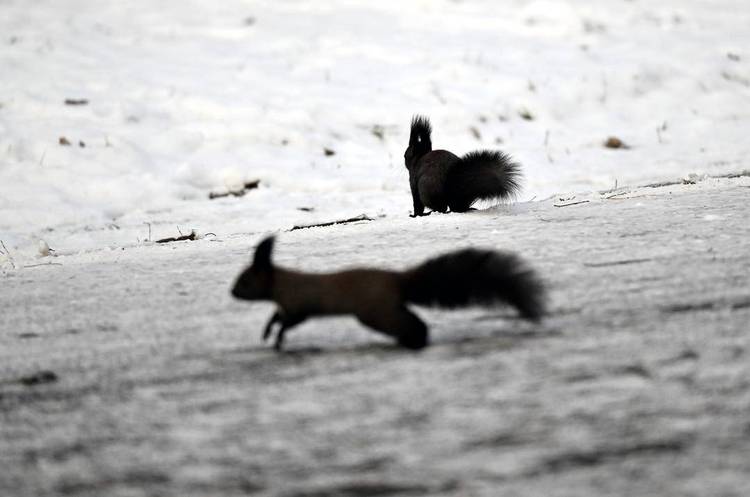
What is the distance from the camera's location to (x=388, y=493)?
1.42m

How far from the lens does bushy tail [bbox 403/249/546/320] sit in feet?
6.93

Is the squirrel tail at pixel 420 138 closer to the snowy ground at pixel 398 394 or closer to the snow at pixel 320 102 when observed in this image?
the snow at pixel 320 102

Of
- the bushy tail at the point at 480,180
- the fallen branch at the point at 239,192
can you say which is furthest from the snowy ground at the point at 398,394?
the fallen branch at the point at 239,192

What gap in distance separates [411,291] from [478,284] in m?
0.15

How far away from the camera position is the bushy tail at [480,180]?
5094 mm

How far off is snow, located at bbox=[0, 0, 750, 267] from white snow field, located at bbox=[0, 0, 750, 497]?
0.13 feet

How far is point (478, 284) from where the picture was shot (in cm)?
212

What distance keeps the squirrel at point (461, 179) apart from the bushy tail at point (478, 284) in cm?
298

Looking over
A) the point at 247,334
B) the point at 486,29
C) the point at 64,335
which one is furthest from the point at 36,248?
the point at 486,29

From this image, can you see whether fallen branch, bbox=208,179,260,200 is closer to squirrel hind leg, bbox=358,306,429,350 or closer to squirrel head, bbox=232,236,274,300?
squirrel head, bbox=232,236,274,300

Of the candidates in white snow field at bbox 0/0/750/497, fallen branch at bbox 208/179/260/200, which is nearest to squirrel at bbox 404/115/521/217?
white snow field at bbox 0/0/750/497

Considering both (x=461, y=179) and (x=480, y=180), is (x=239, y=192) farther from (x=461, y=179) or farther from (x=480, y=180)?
(x=480, y=180)

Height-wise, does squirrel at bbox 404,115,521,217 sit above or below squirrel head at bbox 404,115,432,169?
below

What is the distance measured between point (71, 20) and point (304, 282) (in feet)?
34.5
